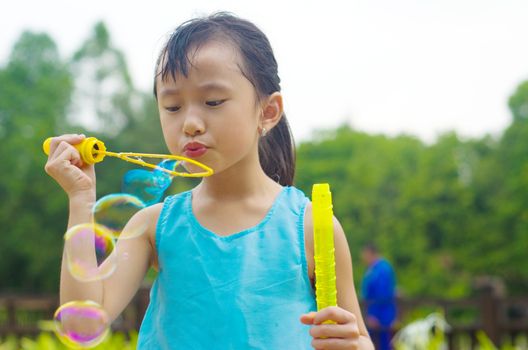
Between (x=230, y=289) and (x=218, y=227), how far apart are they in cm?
17

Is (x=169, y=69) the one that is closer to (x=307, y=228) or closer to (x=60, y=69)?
(x=307, y=228)

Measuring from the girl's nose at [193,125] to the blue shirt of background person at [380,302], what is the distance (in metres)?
6.65

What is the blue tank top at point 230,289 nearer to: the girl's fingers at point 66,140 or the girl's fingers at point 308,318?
the girl's fingers at point 308,318

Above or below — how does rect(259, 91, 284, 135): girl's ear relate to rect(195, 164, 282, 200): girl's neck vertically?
above

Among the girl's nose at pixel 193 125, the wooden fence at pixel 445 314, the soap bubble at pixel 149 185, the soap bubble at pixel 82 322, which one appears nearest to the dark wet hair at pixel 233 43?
the girl's nose at pixel 193 125

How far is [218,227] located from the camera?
1.87m

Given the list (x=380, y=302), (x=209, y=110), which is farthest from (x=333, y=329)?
(x=380, y=302)

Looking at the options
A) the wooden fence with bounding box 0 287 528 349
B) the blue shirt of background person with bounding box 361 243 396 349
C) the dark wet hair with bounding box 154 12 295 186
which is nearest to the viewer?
the dark wet hair with bounding box 154 12 295 186

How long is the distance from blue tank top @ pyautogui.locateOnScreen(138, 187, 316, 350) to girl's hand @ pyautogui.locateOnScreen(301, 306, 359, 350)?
19 cm

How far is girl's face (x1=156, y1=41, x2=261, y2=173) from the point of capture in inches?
68.1

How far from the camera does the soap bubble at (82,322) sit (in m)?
1.71

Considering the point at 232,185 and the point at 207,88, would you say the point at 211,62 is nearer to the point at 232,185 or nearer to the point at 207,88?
the point at 207,88

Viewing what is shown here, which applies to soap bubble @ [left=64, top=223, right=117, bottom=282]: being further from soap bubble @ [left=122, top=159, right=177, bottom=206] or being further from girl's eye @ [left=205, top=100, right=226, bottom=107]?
girl's eye @ [left=205, top=100, right=226, bottom=107]

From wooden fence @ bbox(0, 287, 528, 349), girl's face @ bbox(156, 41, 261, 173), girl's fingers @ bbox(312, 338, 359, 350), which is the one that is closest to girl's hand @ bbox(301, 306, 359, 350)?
girl's fingers @ bbox(312, 338, 359, 350)
